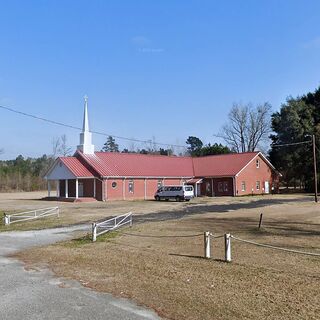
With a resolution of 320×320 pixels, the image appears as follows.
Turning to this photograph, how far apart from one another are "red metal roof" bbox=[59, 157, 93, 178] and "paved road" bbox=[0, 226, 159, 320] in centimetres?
4190

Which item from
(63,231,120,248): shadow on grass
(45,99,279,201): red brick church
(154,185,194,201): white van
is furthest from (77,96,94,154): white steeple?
(63,231,120,248): shadow on grass

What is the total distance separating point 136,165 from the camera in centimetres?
5966

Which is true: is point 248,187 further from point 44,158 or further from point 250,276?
point 44,158

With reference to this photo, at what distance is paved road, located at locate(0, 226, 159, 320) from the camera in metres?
7.23

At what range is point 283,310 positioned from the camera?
291 inches

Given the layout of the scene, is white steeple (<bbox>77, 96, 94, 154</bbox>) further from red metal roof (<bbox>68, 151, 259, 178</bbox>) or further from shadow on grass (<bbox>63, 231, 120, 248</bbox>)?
shadow on grass (<bbox>63, 231, 120, 248</bbox>)

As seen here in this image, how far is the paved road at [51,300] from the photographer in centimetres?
723

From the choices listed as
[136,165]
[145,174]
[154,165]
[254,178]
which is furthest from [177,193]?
[254,178]

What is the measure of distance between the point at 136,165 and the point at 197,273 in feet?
162

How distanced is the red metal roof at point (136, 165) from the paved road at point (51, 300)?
42.8m

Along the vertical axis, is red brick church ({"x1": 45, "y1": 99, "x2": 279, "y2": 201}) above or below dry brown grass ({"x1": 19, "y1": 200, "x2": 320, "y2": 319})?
above

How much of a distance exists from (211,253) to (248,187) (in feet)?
164

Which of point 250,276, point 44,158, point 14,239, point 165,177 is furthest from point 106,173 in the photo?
point 44,158

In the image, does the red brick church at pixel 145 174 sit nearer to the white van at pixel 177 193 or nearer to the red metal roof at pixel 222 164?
the red metal roof at pixel 222 164
